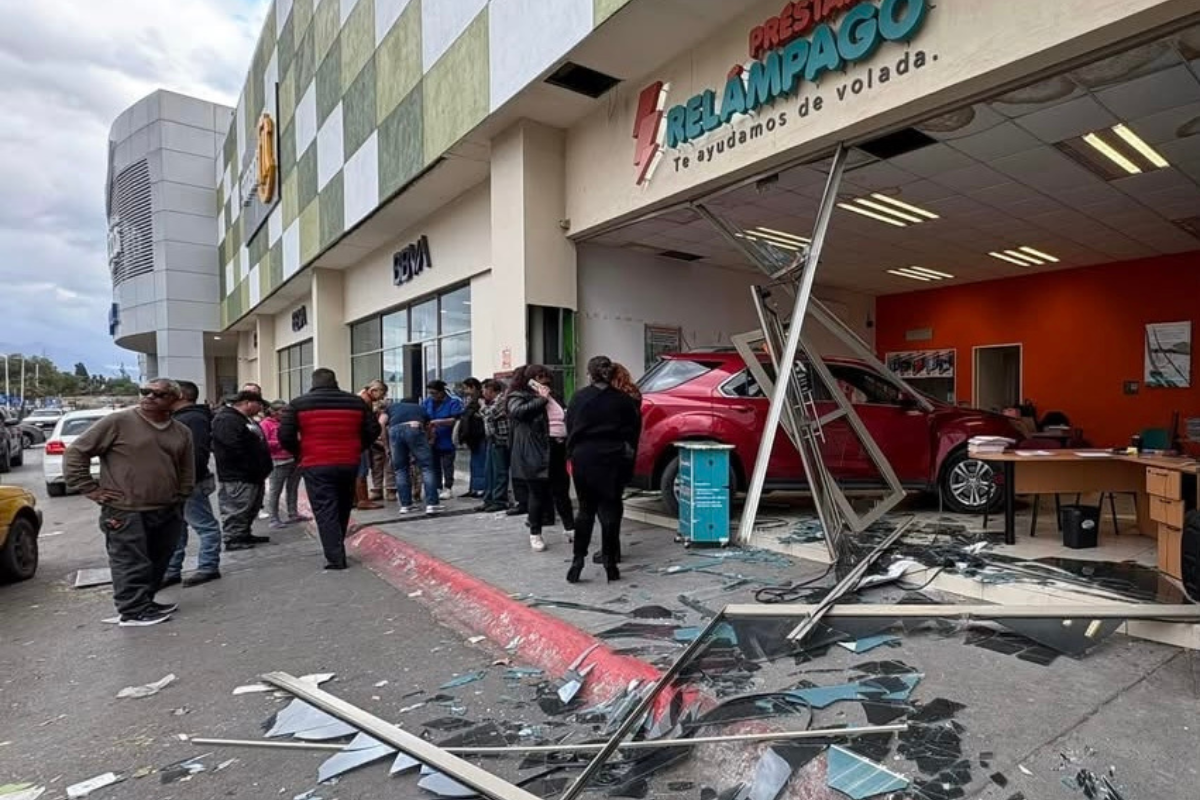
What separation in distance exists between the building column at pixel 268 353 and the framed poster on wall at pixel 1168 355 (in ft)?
89.9

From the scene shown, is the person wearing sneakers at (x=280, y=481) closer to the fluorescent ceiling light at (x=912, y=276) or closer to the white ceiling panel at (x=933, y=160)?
the white ceiling panel at (x=933, y=160)

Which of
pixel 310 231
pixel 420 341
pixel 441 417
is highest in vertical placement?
pixel 310 231

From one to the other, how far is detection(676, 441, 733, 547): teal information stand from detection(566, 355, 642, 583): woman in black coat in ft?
3.70

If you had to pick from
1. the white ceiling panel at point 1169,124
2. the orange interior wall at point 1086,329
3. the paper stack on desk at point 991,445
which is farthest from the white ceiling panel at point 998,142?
the orange interior wall at point 1086,329

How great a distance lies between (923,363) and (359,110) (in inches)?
499

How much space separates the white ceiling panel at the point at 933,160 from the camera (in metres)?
6.61

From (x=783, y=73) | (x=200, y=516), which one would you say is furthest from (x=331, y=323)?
(x=783, y=73)

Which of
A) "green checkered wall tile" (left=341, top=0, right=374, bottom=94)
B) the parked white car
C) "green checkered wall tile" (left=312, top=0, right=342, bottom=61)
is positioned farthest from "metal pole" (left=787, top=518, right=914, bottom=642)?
"green checkered wall tile" (left=312, top=0, right=342, bottom=61)

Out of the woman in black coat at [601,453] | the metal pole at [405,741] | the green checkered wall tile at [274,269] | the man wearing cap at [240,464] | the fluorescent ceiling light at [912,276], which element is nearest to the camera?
the metal pole at [405,741]

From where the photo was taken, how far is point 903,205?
8344 millimetres

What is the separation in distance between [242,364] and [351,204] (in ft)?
77.2

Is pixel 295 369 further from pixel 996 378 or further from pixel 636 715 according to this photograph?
pixel 636 715

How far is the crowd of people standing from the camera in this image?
16.5 feet

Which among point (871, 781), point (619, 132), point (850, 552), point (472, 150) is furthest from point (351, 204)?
point (871, 781)
